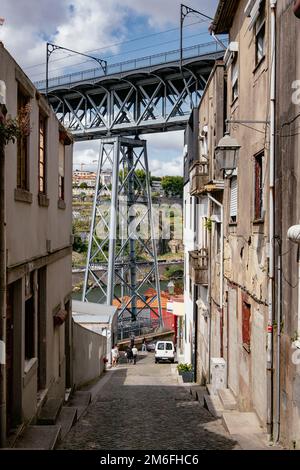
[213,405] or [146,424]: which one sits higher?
[146,424]

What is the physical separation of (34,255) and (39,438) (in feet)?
8.79

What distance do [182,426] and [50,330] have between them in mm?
2866

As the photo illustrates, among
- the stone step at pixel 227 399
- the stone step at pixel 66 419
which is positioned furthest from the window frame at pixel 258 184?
the stone step at pixel 66 419

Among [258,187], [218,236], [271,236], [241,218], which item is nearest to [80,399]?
[218,236]

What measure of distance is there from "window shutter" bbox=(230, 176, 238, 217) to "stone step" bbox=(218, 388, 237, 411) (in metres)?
3.72

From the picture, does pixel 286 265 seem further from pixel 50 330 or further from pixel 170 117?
pixel 170 117

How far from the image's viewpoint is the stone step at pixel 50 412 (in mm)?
9023

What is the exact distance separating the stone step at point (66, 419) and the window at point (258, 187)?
454cm

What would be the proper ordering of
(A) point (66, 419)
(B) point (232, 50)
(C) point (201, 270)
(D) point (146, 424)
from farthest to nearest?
(C) point (201, 270) < (B) point (232, 50) < (D) point (146, 424) < (A) point (66, 419)

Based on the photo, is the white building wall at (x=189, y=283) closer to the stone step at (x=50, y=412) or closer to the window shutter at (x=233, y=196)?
the window shutter at (x=233, y=196)

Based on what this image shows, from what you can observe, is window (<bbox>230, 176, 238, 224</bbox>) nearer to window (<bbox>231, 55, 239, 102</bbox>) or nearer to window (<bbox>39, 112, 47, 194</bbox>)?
window (<bbox>231, 55, 239, 102</bbox>)

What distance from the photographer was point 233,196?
12.2 metres

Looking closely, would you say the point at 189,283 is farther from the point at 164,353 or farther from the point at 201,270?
the point at 201,270
